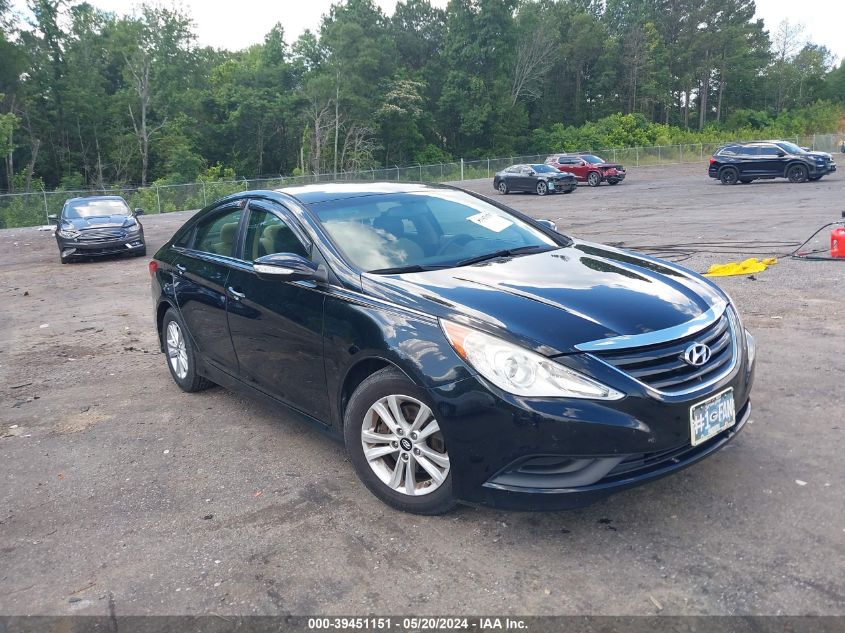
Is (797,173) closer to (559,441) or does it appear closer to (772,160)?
(772,160)

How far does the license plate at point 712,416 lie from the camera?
3.26m

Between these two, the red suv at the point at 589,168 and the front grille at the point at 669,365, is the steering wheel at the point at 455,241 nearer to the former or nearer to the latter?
the front grille at the point at 669,365

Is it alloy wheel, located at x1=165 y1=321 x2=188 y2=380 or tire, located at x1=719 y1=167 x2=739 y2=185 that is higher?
tire, located at x1=719 y1=167 x2=739 y2=185

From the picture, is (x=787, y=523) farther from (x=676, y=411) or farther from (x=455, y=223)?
(x=455, y=223)

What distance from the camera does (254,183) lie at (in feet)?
146

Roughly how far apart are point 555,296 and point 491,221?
1430 millimetres

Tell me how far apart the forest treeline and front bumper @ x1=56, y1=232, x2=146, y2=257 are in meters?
38.4

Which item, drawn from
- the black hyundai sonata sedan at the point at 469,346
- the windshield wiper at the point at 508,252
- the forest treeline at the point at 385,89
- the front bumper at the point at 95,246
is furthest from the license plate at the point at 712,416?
the forest treeline at the point at 385,89

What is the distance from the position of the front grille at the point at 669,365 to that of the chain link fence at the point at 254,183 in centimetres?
2259

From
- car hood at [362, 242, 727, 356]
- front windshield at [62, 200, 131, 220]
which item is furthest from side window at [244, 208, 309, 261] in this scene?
front windshield at [62, 200, 131, 220]

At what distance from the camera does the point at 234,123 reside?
65.6m

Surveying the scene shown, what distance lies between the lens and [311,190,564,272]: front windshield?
13.8 ft

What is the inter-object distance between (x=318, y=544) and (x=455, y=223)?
7.31 feet

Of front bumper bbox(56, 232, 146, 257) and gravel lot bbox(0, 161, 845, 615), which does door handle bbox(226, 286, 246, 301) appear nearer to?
gravel lot bbox(0, 161, 845, 615)
